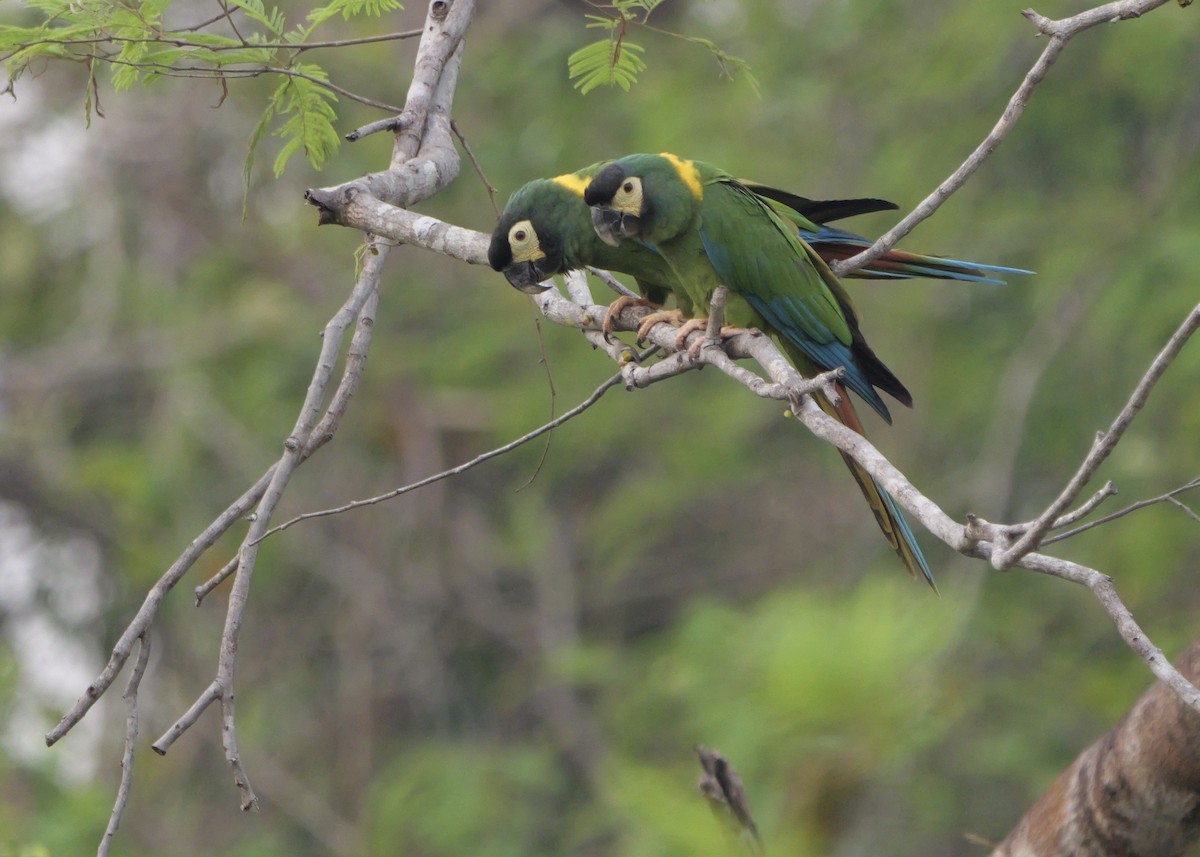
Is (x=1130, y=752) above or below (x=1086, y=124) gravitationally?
below

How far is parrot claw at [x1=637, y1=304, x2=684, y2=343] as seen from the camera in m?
3.52

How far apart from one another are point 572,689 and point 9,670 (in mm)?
3905

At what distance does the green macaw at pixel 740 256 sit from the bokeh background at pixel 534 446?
2719 millimetres

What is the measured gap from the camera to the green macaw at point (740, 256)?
380 cm

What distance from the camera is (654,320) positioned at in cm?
362

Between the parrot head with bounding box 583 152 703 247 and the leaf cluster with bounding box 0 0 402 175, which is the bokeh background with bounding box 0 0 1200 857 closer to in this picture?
the parrot head with bounding box 583 152 703 247

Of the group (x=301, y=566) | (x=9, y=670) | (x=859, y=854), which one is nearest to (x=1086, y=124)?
(x=859, y=854)

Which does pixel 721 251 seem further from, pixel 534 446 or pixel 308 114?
pixel 534 446

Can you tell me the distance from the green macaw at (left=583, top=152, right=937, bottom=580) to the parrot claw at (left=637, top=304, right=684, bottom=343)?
117 millimetres

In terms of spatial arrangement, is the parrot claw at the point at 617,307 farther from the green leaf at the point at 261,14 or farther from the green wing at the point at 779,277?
the green leaf at the point at 261,14

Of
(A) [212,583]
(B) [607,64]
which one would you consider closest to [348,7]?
(B) [607,64]

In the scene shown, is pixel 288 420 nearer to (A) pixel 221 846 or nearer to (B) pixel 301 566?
(B) pixel 301 566

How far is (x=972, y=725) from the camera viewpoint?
708 cm

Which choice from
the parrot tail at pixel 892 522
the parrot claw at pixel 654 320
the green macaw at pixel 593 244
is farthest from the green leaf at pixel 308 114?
the parrot tail at pixel 892 522
